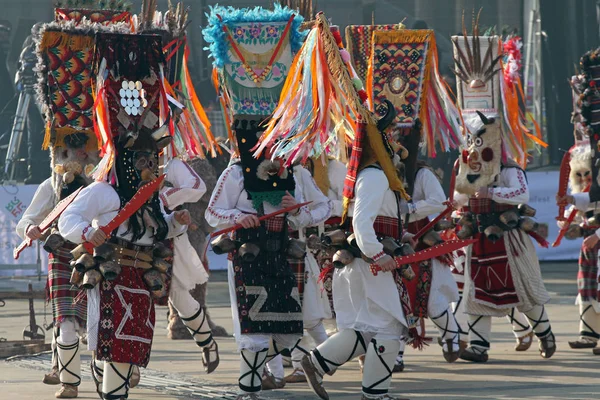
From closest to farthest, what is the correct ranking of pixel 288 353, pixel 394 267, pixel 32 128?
pixel 394 267, pixel 288 353, pixel 32 128

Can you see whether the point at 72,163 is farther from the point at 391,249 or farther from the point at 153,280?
the point at 391,249

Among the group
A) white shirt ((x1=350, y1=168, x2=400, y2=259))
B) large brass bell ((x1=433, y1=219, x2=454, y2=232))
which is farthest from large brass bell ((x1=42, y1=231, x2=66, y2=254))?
large brass bell ((x1=433, y1=219, x2=454, y2=232))

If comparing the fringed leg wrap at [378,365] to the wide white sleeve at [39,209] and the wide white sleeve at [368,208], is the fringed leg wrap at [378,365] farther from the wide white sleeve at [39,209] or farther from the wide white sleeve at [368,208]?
the wide white sleeve at [39,209]

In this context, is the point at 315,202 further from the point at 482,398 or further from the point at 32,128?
the point at 32,128

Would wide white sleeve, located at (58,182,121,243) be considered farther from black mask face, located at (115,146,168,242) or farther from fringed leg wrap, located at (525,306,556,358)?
fringed leg wrap, located at (525,306,556,358)

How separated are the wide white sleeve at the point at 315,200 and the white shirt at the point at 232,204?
0.10 m

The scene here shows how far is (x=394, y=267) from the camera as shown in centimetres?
765

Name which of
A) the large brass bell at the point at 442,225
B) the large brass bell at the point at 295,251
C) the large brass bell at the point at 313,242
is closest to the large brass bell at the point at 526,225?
the large brass bell at the point at 442,225

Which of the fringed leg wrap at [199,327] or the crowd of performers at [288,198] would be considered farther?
the fringed leg wrap at [199,327]

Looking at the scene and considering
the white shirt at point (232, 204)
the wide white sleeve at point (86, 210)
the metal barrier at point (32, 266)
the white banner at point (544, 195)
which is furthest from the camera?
the white banner at point (544, 195)

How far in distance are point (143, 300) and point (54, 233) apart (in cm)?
126

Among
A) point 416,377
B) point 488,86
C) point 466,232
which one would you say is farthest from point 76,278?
point 488,86

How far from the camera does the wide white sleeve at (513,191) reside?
10.2 metres

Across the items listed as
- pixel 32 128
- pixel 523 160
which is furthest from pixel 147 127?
pixel 32 128
